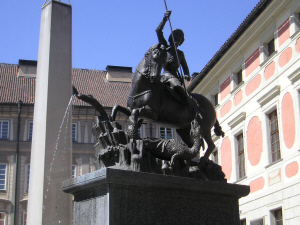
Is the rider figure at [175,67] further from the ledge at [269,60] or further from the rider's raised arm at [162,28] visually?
the ledge at [269,60]

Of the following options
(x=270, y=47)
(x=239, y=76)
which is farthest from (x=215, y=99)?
(x=270, y=47)

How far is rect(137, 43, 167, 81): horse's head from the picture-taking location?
6.91 metres

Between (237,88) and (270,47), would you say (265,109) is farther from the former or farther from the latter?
(237,88)

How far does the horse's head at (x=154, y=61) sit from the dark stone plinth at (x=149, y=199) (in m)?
1.45

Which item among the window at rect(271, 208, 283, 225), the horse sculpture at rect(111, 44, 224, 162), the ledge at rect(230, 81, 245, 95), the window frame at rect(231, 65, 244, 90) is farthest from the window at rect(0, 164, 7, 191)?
the horse sculpture at rect(111, 44, 224, 162)

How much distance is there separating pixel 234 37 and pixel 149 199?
17.3 meters

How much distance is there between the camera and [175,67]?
7.59 m

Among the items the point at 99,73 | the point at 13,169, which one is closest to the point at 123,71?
the point at 99,73

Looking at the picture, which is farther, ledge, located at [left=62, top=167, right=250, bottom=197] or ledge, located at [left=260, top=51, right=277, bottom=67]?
ledge, located at [left=260, top=51, right=277, bottom=67]

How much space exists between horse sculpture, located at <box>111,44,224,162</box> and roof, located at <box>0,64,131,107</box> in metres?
30.9

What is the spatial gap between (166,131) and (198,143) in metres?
31.2

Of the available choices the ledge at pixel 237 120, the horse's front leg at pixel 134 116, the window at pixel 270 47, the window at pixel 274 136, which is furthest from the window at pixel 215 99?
the horse's front leg at pixel 134 116

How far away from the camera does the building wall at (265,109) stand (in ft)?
58.5

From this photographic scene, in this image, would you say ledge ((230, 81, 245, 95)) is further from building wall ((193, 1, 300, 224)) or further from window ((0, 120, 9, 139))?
window ((0, 120, 9, 139))
